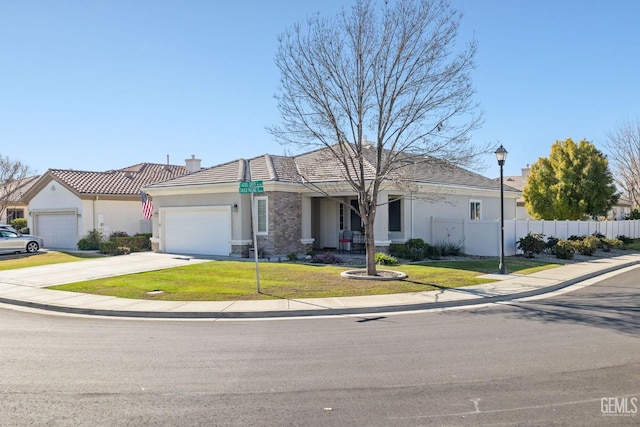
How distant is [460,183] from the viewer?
26.9 metres

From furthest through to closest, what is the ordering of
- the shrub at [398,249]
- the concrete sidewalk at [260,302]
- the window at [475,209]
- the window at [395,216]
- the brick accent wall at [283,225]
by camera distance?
1. the window at [475,209]
2. the window at [395,216]
3. the brick accent wall at [283,225]
4. the shrub at [398,249]
5. the concrete sidewalk at [260,302]

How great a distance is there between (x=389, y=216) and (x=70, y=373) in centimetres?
1837

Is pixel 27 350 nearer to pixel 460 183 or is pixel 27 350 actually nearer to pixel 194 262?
pixel 194 262

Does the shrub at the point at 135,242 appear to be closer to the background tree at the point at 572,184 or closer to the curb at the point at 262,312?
the curb at the point at 262,312

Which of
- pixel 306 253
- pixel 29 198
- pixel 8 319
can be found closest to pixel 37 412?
pixel 8 319

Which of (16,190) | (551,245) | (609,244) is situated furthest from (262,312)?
(16,190)

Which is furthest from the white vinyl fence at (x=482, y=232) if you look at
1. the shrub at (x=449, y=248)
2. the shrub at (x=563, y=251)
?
the shrub at (x=563, y=251)

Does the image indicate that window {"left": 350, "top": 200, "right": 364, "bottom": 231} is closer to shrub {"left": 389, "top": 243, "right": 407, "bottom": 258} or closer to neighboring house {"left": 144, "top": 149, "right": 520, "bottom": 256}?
neighboring house {"left": 144, "top": 149, "right": 520, "bottom": 256}

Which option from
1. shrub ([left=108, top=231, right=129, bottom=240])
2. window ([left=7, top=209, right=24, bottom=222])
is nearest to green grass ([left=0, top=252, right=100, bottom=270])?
shrub ([left=108, top=231, right=129, bottom=240])

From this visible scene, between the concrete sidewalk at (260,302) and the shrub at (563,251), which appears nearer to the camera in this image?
the concrete sidewalk at (260,302)

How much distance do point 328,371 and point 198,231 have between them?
61.3ft

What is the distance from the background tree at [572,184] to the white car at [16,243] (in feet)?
105

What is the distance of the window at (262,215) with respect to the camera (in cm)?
2275

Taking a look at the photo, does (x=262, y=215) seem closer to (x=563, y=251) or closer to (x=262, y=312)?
(x=262, y=312)
